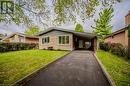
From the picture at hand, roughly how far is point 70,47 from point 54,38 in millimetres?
3914

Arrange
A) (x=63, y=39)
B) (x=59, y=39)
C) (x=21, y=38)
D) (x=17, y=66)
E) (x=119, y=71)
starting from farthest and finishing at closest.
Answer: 1. (x=21, y=38)
2. (x=59, y=39)
3. (x=63, y=39)
4. (x=17, y=66)
5. (x=119, y=71)

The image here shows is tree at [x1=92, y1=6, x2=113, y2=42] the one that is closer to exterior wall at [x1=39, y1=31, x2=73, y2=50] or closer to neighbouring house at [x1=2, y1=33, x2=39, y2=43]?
neighbouring house at [x1=2, y1=33, x2=39, y2=43]

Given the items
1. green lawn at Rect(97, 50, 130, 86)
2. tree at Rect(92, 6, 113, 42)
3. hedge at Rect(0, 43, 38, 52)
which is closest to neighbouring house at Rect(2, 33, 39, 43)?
hedge at Rect(0, 43, 38, 52)

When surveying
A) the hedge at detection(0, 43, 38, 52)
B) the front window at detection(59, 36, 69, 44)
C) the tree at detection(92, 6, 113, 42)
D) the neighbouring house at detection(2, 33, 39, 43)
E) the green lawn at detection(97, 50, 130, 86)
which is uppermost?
the tree at detection(92, 6, 113, 42)

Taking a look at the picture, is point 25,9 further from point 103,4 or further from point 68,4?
point 103,4

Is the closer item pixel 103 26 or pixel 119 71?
pixel 119 71

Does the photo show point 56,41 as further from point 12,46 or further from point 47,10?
point 47,10

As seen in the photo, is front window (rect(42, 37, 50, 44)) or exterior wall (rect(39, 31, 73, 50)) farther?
front window (rect(42, 37, 50, 44))

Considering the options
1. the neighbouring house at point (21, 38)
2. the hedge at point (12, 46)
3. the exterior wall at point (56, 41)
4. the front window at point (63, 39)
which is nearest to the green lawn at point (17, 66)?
the hedge at point (12, 46)

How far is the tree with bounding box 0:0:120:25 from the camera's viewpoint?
9.12 metres

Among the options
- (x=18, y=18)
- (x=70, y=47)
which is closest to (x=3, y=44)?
(x=70, y=47)

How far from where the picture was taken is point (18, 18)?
434 inches

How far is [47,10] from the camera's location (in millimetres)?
11062

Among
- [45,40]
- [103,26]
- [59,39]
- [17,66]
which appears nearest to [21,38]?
[45,40]
